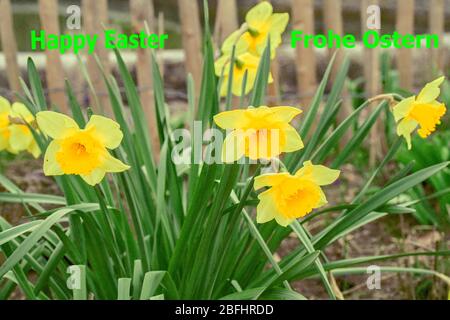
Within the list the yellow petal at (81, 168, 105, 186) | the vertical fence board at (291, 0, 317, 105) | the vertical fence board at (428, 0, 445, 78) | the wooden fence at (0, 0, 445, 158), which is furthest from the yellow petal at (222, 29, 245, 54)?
the vertical fence board at (428, 0, 445, 78)

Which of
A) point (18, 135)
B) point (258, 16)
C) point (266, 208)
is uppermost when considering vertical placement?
point (258, 16)

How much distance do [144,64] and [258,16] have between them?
101cm

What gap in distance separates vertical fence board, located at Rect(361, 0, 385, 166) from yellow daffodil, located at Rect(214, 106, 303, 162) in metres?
1.52

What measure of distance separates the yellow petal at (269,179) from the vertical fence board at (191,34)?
1462 millimetres

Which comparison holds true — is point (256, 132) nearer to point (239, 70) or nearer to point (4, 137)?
point (239, 70)

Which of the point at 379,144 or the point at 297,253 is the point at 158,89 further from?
the point at 379,144

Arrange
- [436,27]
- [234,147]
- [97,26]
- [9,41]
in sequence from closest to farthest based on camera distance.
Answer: [234,147], [97,26], [9,41], [436,27]

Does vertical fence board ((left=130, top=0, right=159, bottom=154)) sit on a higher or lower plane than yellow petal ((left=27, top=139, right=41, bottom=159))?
higher

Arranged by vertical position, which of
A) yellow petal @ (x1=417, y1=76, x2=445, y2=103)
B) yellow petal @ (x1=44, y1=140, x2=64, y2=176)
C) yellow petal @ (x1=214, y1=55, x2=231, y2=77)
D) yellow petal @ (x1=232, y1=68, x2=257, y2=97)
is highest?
yellow petal @ (x1=214, y1=55, x2=231, y2=77)

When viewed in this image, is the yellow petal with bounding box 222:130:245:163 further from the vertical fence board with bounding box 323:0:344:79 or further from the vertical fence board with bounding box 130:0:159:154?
the vertical fence board with bounding box 323:0:344:79

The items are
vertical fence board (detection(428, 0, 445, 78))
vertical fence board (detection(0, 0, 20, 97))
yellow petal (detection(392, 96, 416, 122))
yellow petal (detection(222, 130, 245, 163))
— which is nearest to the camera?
yellow petal (detection(222, 130, 245, 163))

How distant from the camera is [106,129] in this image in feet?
4.09

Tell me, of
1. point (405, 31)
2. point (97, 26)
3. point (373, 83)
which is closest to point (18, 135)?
point (97, 26)

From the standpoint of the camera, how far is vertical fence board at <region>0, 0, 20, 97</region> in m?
2.66
